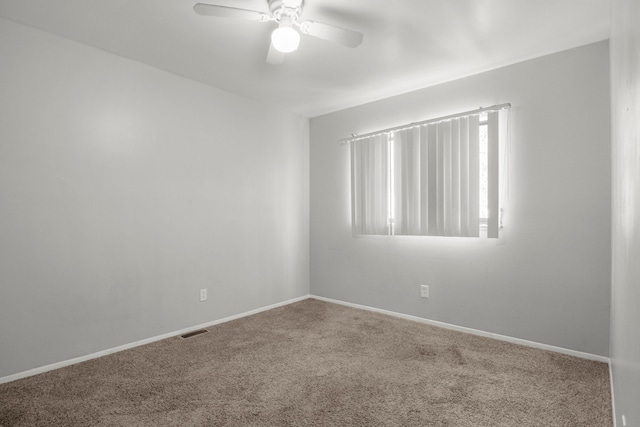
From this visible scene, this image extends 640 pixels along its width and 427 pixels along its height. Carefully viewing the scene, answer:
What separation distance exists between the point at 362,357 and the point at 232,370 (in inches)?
37.7

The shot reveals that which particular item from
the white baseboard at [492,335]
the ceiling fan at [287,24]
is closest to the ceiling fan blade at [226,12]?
the ceiling fan at [287,24]

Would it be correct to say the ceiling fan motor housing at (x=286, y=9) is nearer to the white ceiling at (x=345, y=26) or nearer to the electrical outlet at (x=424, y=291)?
the white ceiling at (x=345, y=26)

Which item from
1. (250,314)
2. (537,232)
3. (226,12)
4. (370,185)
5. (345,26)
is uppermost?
(345,26)

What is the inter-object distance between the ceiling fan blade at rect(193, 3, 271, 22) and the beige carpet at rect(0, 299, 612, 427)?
2.18 m

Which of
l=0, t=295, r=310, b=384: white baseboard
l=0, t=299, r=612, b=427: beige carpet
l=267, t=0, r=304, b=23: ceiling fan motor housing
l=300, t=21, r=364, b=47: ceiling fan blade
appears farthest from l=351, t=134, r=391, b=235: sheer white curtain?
l=267, t=0, r=304, b=23: ceiling fan motor housing

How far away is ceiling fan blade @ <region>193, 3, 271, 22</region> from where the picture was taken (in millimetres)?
1814

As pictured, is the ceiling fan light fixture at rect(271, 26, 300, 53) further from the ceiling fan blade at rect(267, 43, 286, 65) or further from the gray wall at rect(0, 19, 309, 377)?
the gray wall at rect(0, 19, 309, 377)

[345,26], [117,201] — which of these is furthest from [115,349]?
[345,26]

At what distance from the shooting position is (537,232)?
2.77 meters

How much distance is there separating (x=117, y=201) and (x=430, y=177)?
9.08 ft

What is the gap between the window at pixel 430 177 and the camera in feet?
9.82

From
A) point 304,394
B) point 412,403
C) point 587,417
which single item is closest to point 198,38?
point 304,394

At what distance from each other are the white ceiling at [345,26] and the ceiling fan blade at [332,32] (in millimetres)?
196

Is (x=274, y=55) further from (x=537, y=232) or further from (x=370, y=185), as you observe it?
(x=537, y=232)
